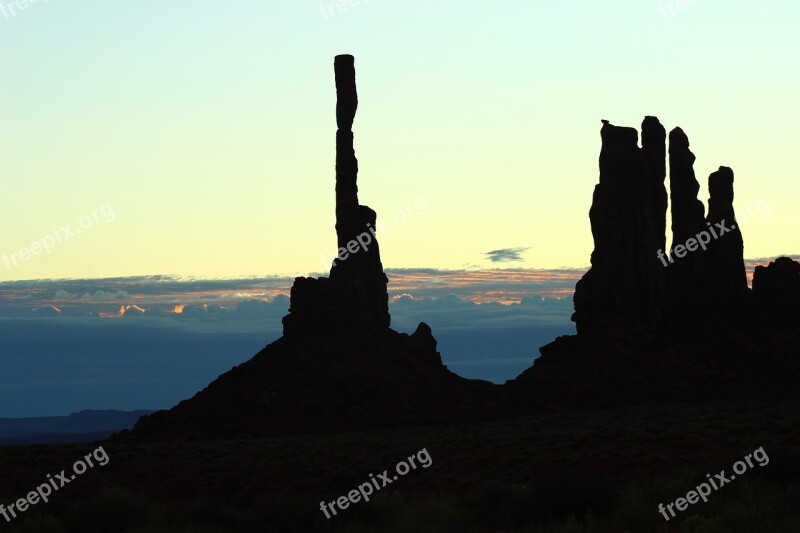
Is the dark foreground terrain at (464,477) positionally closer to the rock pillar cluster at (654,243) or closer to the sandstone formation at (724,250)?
the rock pillar cluster at (654,243)

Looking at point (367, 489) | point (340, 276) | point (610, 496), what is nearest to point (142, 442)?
point (340, 276)

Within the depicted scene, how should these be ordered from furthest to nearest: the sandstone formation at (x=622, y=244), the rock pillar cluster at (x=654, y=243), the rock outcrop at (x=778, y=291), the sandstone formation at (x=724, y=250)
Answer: the sandstone formation at (x=724, y=250) → the rock outcrop at (x=778, y=291) → the rock pillar cluster at (x=654, y=243) → the sandstone formation at (x=622, y=244)

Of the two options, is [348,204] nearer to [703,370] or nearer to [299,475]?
[703,370]

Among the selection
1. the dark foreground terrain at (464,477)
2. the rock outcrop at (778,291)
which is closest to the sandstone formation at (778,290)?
the rock outcrop at (778,291)

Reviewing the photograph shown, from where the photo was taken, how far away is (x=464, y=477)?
52969 millimetres

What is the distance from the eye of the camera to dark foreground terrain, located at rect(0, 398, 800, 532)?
108ft

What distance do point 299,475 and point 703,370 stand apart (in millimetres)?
46528

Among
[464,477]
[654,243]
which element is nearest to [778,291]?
[654,243]

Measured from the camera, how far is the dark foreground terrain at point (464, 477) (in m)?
33.0

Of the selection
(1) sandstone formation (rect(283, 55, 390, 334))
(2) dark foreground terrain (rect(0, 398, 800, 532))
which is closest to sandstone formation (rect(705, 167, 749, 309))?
(2) dark foreground terrain (rect(0, 398, 800, 532))

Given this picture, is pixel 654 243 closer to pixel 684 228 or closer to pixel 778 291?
pixel 684 228

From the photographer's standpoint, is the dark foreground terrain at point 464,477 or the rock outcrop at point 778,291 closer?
the dark foreground terrain at point 464,477

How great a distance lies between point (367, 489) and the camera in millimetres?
51094

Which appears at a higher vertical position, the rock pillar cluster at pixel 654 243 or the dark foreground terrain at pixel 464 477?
the rock pillar cluster at pixel 654 243
